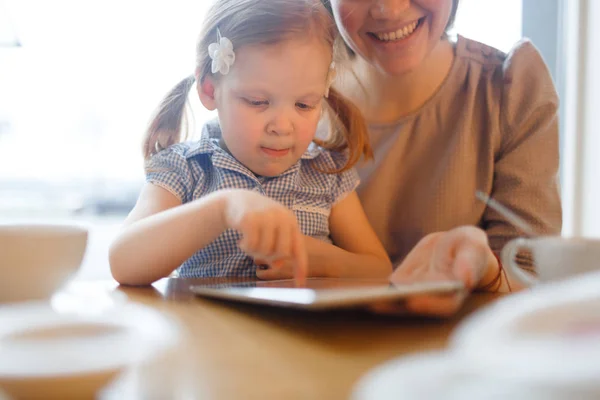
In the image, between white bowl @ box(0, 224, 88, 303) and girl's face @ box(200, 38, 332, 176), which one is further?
girl's face @ box(200, 38, 332, 176)

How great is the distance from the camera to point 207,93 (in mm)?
1003

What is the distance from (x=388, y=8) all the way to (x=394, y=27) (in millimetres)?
42

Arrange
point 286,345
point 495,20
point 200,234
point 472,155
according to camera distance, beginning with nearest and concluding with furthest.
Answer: point 286,345, point 200,234, point 472,155, point 495,20

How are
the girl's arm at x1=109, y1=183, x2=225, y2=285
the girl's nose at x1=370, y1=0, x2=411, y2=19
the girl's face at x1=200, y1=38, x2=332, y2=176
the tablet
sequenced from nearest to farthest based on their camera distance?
the tablet < the girl's arm at x1=109, y1=183, x2=225, y2=285 < the girl's face at x1=200, y1=38, x2=332, y2=176 < the girl's nose at x1=370, y1=0, x2=411, y2=19

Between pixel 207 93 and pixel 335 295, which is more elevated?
pixel 207 93

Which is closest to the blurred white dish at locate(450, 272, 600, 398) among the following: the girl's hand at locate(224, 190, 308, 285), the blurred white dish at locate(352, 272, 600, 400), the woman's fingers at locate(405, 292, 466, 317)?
the blurred white dish at locate(352, 272, 600, 400)

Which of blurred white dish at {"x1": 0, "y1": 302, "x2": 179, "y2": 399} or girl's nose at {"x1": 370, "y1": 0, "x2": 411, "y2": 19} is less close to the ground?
girl's nose at {"x1": 370, "y1": 0, "x2": 411, "y2": 19}

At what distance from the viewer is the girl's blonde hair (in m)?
0.92

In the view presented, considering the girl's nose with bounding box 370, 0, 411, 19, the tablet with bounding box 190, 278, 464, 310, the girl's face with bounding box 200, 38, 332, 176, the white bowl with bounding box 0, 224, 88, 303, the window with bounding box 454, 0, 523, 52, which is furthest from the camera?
the window with bounding box 454, 0, 523, 52

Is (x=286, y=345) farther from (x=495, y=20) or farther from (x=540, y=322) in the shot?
(x=495, y=20)

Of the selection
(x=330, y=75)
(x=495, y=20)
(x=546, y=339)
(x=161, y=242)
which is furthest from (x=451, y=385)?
(x=495, y=20)

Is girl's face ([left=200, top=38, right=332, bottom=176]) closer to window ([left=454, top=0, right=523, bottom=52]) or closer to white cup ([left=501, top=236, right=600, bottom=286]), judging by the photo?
white cup ([left=501, top=236, right=600, bottom=286])

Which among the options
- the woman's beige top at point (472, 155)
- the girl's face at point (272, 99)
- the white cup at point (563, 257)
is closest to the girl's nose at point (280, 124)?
the girl's face at point (272, 99)

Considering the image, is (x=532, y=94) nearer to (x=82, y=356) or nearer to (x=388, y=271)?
(x=388, y=271)
